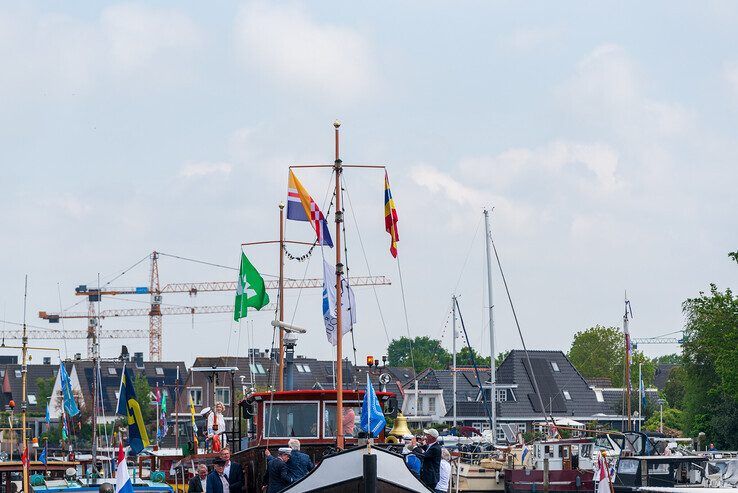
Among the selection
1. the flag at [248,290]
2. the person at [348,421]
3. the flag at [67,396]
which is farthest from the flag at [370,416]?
the flag at [67,396]

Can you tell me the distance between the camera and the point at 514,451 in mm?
60938

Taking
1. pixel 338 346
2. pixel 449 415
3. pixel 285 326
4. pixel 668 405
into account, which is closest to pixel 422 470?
pixel 338 346

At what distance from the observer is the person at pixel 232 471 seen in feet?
96.6

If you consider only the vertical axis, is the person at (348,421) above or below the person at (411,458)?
above

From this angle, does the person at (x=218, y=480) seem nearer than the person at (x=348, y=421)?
Yes

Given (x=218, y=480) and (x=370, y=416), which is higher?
(x=370, y=416)

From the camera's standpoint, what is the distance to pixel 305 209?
34719 mm

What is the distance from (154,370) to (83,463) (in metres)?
93.6

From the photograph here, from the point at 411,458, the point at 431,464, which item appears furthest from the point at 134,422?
the point at 431,464

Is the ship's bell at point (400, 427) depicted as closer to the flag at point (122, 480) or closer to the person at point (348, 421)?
the person at point (348, 421)

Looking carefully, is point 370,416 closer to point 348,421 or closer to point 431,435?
point 431,435

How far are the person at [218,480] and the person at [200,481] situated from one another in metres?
0.28

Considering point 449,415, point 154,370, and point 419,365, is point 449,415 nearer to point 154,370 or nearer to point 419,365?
point 154,370

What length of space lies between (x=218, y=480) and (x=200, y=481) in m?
1.22
